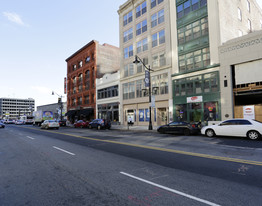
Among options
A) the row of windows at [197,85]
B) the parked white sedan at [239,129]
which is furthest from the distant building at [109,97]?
the parked white sedan at [239,129]

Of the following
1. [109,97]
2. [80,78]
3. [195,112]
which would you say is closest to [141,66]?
[109,97]

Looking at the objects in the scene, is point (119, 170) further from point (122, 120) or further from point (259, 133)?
point (122, 120)

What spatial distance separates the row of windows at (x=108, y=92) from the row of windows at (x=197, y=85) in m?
14.5

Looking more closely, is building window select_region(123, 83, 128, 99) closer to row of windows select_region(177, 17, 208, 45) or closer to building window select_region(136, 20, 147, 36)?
building window select_region(136, 20, 147, 36)

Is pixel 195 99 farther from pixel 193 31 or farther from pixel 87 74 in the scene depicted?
pixel 87 74

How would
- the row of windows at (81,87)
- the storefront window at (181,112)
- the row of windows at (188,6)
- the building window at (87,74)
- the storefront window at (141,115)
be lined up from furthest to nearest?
the building window at (87,74) → the row of windows at (81,87) → the storefront window at (141,115) → the storefront window at (181,112) → the row of windows at (188,6)

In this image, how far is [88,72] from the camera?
46.8 meters

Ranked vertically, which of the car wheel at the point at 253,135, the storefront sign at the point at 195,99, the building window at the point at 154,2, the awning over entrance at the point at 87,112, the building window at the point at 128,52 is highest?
the building window at the point at 154,2

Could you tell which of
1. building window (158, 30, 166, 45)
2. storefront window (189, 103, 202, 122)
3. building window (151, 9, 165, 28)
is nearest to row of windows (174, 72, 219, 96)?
storefront window (189, 103, 202, 122)

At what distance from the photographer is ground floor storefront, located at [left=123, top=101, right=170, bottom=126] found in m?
27.6

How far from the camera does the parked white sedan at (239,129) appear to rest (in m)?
11.9

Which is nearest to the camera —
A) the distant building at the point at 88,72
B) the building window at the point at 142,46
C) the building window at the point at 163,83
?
the building window at the point at 163,83

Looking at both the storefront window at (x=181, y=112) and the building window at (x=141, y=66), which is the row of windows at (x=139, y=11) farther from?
the storefront window at (x=181, y=112)

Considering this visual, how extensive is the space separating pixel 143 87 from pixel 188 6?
1357cm
